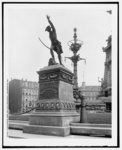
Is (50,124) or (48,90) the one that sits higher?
(48,90)

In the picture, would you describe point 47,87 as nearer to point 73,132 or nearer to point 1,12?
point 73,132

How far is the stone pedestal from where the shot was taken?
359 inches

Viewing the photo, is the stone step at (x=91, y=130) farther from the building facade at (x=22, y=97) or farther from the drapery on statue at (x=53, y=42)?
the building facade at (x=22, y=97)

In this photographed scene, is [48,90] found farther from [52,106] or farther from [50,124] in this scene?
[50,124]

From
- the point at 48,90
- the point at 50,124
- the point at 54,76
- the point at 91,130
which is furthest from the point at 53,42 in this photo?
the point at 91,130

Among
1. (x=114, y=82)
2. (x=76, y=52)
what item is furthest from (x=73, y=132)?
(x=76, y=52)

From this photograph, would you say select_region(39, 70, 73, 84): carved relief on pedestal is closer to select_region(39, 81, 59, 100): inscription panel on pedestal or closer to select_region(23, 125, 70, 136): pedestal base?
select_region(39, 81, 59, 100): inscription panel on pedestal

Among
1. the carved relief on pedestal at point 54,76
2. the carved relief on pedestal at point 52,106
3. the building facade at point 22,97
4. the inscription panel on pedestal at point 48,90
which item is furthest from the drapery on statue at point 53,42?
the building facade at point 22,97

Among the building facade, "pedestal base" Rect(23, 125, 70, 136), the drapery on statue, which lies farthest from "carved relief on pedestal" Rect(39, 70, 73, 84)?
the building facade

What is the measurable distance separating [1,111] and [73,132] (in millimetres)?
3319

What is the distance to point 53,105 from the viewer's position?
9602 mm

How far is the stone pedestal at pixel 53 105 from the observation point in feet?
29.9

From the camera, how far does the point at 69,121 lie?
9.76 meters

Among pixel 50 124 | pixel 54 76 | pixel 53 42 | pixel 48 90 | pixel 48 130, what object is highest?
pixel 53 42
